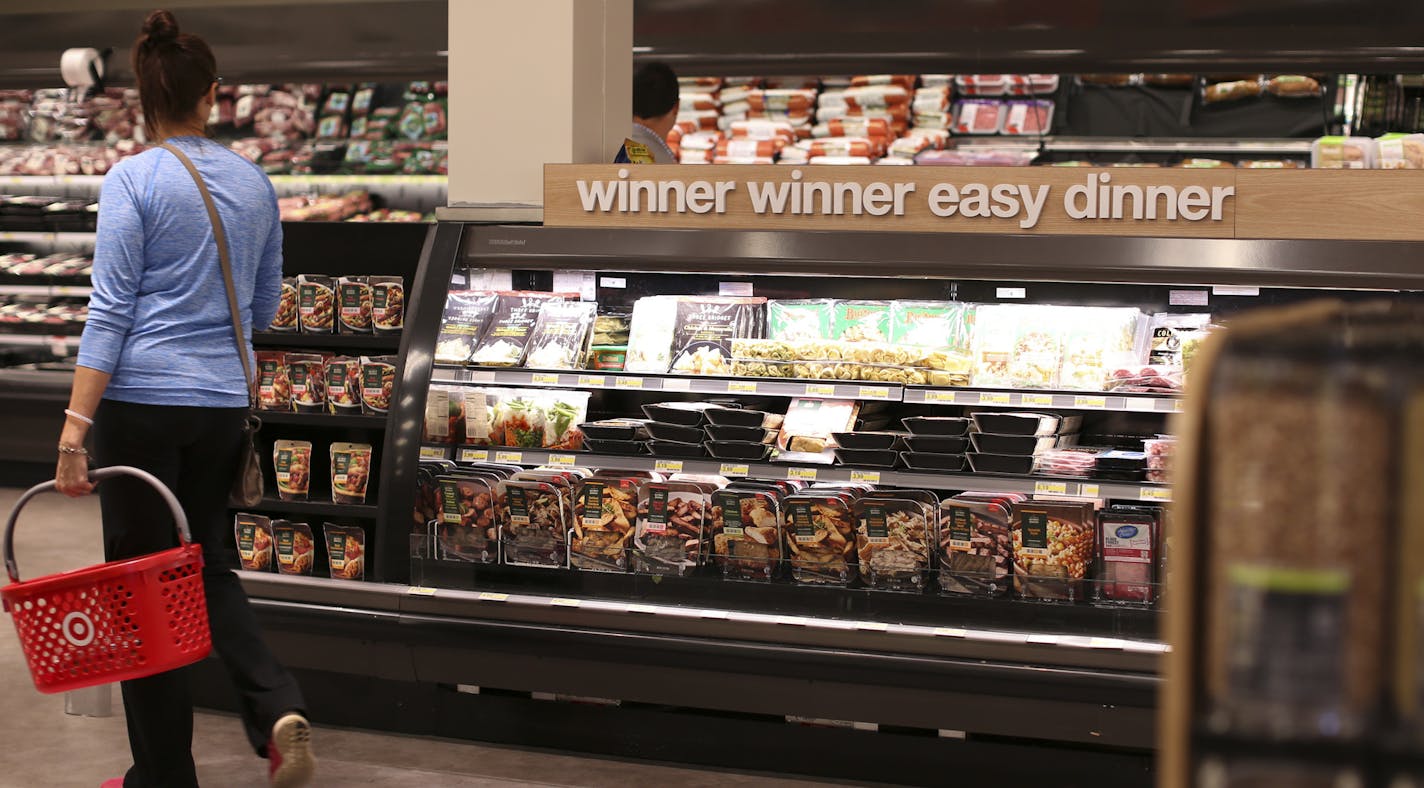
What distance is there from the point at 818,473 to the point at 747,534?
259 millimetres

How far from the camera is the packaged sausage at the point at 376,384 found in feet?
12.8

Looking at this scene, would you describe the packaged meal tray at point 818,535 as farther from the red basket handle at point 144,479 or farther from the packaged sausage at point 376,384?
the red basket handle at point 144,479

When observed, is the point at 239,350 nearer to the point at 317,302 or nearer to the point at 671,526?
the point at 317,302

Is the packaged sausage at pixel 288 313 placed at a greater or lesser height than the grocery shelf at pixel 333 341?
greater

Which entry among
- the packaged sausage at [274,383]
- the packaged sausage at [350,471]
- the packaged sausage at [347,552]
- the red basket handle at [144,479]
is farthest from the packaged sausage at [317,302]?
the red basket handle at [144,479]

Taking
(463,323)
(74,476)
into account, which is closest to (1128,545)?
(463,323)

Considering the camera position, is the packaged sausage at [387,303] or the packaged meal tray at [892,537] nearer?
the packaged meal tray at [892,537]

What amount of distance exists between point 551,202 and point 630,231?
0.28m

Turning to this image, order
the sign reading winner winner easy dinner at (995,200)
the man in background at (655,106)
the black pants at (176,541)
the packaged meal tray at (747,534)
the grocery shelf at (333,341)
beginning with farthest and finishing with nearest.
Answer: the man in background at (655,106), the grocery shelf at (333,341), the packaged meal tray at (747,534), the sign reading winner winner easy dinner at (995,200), the black pants at (176,541)

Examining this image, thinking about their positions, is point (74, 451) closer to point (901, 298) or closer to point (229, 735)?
point (229, 735)

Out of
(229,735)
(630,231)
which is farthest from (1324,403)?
(229,735)

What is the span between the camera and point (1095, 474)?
3.50 m

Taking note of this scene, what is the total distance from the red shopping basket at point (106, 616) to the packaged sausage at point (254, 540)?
124 centimetres

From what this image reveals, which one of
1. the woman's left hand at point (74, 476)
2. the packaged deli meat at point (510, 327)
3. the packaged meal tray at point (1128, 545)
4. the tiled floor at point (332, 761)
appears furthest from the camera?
the packaged deli meat at point (510, 327)
